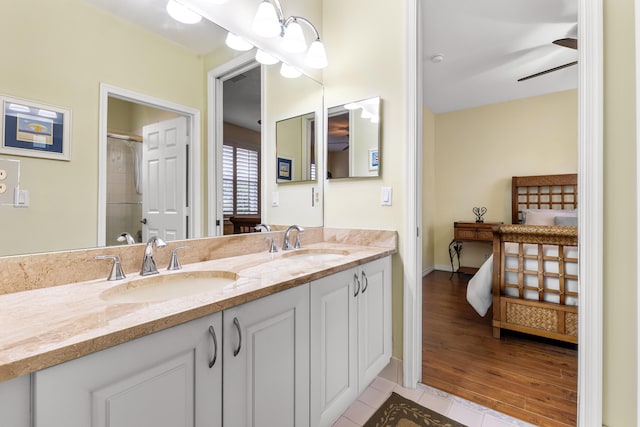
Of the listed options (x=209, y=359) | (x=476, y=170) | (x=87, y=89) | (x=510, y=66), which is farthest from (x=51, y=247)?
(x=476, y=170)

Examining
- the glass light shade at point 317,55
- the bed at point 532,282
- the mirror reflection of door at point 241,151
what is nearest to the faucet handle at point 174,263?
the mirror reflection of door at point 241,151

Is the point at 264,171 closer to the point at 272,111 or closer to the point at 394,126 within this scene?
the point at 272,111

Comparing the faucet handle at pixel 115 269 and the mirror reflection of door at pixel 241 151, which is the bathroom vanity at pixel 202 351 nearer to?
the faucet handle at pixel 115 269

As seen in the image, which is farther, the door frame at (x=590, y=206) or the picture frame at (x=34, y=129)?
the door frame at (x=590, y=206)

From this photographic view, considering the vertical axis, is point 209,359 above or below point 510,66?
below

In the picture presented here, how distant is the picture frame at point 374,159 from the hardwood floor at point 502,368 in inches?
53.7

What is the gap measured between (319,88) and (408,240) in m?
1.24

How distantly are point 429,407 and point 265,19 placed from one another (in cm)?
223

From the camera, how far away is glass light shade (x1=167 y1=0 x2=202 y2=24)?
1278 mm

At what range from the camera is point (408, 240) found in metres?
1.76

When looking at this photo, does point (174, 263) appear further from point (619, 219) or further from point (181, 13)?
point (619, 219)

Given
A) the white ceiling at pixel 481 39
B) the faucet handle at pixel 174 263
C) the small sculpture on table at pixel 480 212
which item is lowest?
the faucet handle at pixel 174 263

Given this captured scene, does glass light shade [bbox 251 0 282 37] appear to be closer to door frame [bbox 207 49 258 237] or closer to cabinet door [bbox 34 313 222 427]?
door frame [bbox 207 49 258 237]

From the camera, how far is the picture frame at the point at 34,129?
871 mm
